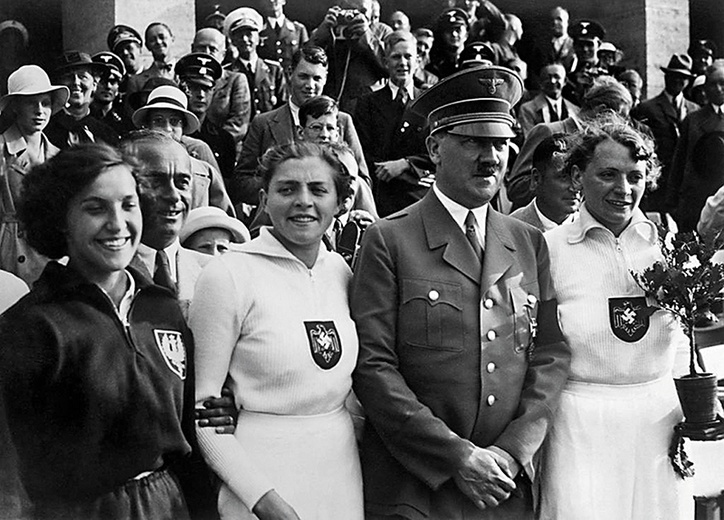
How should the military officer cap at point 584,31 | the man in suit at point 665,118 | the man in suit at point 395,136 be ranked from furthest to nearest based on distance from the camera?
the military officer cap at point 584,31
the man in suit at point 665,118
the man in suit at point 395,136

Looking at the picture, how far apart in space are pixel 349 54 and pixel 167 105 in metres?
2.14

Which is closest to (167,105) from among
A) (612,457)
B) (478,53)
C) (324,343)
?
(324,343)

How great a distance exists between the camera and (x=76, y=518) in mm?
2615

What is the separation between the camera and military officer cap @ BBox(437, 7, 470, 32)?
320 inches

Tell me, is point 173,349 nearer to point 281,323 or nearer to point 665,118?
point 281,323

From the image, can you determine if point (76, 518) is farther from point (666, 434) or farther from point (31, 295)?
point (666, 434)

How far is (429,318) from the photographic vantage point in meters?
3.19

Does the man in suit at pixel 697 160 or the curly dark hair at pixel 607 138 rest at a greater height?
the man in suit at pixel 697 160

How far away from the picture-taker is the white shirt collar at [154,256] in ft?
10.9

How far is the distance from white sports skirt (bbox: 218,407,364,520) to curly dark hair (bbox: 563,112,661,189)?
1348 mm

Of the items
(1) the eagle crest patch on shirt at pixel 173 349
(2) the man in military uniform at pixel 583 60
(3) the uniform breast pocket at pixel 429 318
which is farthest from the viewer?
(2) the man in military uniform at pixel 583 60

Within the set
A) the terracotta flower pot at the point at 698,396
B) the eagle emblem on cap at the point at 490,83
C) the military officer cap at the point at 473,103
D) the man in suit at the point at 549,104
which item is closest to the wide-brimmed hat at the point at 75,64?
the man in suit at the point at 549,104

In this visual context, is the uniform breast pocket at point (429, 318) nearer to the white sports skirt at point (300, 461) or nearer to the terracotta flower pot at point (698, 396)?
the white sports skirt at point (300, 461)

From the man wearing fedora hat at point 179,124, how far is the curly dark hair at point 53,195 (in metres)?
2.53
